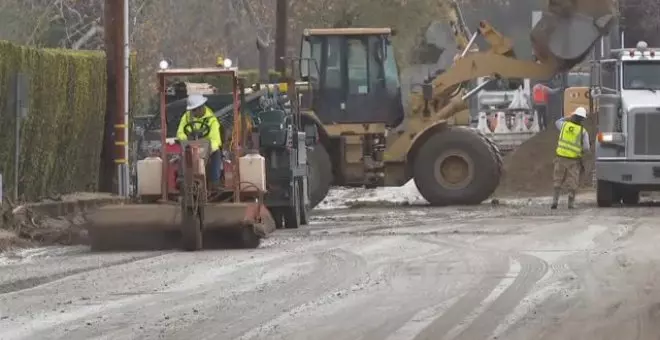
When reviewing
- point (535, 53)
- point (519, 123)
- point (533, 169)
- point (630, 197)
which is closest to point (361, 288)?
point (630, 197)

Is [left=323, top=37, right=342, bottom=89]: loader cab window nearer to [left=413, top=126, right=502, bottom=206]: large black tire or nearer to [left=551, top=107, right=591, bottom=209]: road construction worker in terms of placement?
[left=413, top=126, right=502, bottom=206]: large black tire

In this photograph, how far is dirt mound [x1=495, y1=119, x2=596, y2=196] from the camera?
3278cm

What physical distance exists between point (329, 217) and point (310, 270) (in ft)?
32.1

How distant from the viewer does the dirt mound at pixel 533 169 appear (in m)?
32.8

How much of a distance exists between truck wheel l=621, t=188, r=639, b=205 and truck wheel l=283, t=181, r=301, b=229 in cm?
738

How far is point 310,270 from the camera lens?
15734 millimetres

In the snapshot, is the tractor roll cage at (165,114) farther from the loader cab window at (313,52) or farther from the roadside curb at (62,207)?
the loader cab window at (313,52)

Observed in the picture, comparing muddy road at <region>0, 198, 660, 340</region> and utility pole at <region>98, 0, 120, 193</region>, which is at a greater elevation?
utility pole at <region>98, 0, 120, 193</region>

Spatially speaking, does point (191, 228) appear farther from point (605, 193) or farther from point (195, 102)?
point (605, 193)

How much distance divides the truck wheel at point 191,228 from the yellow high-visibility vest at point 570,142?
9.96 m

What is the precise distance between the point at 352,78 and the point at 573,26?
421 centimetres

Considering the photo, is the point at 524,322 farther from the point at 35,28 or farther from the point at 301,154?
the point at 35,28

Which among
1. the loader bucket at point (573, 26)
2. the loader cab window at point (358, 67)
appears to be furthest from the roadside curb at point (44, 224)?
the loader bucket at point (573, 26)

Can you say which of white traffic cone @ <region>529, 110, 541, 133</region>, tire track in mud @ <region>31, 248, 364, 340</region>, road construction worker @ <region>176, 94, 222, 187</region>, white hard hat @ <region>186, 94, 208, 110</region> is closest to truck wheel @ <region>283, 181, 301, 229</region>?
road construction worker @ <region>176, 94, 222, 187</region>
